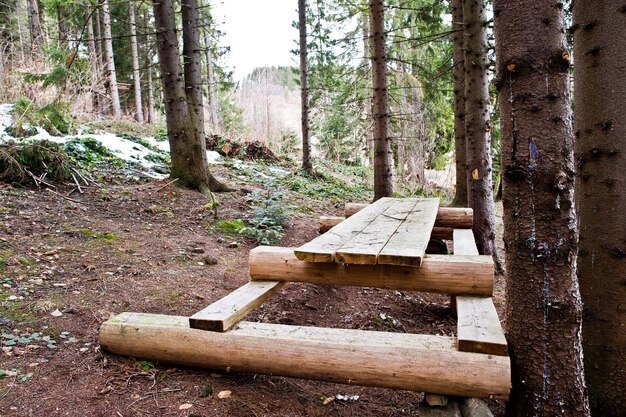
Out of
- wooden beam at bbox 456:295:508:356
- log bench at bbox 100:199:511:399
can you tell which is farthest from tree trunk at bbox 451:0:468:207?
wooden beam at bbox 456:295:508:356

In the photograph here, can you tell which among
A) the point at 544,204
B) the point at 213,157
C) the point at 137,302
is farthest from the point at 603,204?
the point at 213,157

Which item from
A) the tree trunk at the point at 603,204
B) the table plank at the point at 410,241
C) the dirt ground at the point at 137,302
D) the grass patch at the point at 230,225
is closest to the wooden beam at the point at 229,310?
the dirt ground at the point at 137,302

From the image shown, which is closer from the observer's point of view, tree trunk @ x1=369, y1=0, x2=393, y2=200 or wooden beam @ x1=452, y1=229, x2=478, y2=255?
wooden beam @ x1=452, y1=229, x2=478, y2=255

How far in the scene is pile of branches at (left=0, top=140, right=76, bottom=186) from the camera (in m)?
5.85

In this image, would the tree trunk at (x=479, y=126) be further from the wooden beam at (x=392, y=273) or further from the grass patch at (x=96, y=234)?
the grass patch at (x=96, y=234)

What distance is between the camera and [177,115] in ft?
23.9

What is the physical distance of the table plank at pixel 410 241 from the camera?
8.62ft

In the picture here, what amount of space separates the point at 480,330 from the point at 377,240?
1143mm

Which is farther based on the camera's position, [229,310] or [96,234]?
[96,234]

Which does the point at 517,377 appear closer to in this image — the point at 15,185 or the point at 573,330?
the point at 573,330

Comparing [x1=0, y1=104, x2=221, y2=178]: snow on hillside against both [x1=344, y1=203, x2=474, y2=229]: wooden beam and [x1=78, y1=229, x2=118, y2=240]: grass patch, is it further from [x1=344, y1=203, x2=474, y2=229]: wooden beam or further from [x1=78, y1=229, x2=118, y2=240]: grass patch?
[x1=344, y1=203, x2=474, y2=229]: wooden beam

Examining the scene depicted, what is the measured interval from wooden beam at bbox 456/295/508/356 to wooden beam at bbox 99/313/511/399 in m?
0.04

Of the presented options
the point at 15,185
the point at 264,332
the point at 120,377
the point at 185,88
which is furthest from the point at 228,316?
the point at 185,88

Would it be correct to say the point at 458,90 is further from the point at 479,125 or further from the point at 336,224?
the point at 336,224
